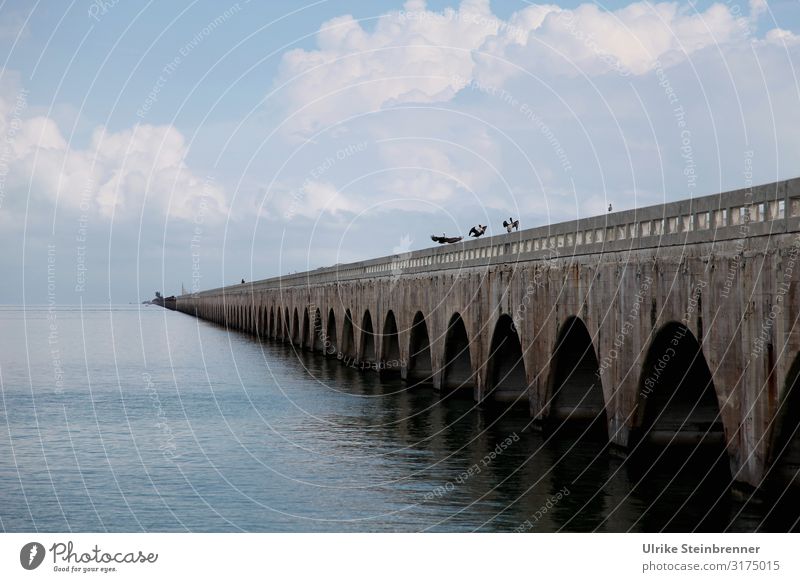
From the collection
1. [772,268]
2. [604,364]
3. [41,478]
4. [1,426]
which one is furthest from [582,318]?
[1,426]

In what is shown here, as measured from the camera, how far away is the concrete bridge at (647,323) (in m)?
19.8

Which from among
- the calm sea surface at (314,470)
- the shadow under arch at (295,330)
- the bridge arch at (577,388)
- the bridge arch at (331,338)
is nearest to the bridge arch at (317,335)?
the bridge arch at (331,338)

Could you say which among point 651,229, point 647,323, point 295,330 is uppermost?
point 651,229

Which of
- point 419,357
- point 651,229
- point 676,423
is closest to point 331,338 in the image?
point 419,357

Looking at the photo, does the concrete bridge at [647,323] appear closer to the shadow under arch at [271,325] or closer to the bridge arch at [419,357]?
the bridge arch at [419,357]

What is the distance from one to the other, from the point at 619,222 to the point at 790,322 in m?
8.73

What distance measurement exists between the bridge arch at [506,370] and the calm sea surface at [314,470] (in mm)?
1106

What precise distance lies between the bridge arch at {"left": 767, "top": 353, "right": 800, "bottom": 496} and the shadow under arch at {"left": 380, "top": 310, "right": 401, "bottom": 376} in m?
37.5

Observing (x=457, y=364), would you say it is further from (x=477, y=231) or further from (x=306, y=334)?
(x=306, y=334)

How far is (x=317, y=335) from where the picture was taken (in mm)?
82125

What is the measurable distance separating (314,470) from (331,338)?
48589mm

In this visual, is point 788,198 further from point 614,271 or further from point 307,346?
point 307,346

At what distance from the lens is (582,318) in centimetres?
2970

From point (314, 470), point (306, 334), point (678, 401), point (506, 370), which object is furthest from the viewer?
point (306, 334)
